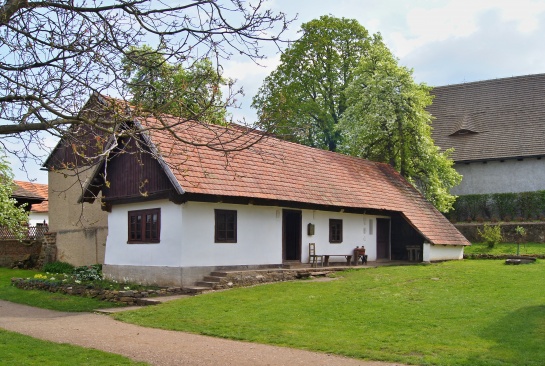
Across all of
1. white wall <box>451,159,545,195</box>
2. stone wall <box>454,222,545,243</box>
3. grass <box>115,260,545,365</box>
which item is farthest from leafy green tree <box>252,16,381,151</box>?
grass <box>115,260,545,365</box>

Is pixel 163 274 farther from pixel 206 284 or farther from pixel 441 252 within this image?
pixel 441 252

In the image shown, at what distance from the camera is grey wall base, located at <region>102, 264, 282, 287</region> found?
18.1 metres

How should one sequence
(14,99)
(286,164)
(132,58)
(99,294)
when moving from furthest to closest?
(286,164), (99,294), (132,58), (14,99)

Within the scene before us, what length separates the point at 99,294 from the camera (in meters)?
17.7

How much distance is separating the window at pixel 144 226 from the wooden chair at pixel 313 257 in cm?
590

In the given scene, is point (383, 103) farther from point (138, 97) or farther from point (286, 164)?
point (138, 97)

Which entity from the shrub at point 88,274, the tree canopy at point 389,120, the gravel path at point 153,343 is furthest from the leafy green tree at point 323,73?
the gravel path at point 153,343

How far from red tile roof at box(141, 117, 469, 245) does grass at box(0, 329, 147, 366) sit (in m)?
6.86

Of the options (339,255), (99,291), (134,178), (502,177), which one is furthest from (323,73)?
(99,291)

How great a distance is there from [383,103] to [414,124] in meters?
1.98

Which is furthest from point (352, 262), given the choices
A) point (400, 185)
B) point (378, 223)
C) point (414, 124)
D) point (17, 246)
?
point (17, 246)

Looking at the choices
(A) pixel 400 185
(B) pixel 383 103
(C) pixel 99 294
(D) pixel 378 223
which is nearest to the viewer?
(C) pixel 99 294

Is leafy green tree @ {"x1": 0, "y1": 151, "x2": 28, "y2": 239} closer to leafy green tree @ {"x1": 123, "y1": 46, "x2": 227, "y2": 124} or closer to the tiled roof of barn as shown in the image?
leafy green tree @ {"x1": 123, "y1": 46, "x2": 227, "y2": 124}

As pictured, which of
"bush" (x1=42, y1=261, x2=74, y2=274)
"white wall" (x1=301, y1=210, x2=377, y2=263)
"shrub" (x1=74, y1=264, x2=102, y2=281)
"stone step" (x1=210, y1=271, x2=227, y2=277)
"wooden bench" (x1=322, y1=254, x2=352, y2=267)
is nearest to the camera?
"stone step" (x1=210, y1=271, x2=227, y2=277)
